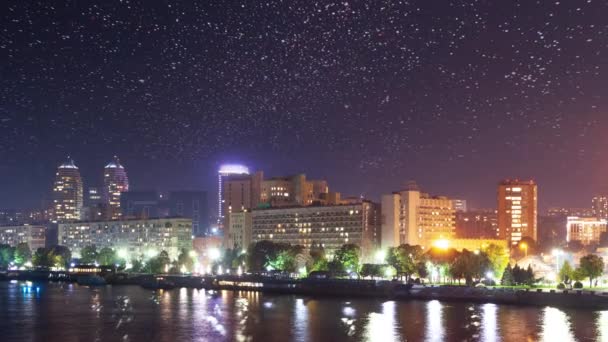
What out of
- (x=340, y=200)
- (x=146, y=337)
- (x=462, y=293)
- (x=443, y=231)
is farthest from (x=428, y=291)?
(x=340, y=200)

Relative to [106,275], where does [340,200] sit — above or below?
above

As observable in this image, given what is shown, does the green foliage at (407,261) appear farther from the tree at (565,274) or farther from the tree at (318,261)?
the tree at (565,274)

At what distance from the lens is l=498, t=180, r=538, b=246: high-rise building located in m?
185

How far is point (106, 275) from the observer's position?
437 feet

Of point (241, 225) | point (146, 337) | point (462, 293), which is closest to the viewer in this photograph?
point (146, 337)

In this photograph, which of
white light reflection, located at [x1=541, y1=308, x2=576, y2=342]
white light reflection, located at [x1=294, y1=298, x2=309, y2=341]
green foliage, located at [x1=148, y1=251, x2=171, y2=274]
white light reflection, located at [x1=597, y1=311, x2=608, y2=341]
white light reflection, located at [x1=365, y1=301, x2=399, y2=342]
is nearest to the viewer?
white light reflection, located at [x1=597, y1=311, x2=608, y2=341]

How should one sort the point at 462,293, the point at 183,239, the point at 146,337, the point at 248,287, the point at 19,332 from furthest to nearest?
the point at 183,239 < the point at 248,287 < the point at 462,293 < the point at 19,332 < the point at 146,337

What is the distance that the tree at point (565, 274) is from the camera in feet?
275

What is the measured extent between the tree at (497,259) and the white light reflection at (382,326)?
906 inches

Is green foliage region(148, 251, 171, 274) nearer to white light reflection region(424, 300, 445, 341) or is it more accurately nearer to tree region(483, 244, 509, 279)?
tree region(483, 244, 509, 279)

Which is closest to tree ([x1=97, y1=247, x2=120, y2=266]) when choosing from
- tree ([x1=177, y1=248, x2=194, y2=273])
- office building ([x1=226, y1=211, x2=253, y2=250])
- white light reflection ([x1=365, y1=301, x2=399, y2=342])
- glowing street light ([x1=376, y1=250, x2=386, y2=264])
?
tree ([x1=177, y1=248, x2=194, y2=273])

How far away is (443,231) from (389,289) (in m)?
52.8

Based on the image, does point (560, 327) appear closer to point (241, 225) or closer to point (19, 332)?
point (19, 332)

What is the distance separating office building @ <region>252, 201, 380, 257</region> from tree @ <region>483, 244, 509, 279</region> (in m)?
38.3
